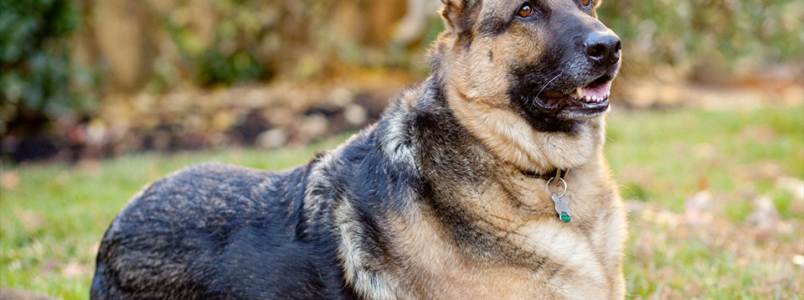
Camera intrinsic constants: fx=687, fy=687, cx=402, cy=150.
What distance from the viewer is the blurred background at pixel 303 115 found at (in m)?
4.71

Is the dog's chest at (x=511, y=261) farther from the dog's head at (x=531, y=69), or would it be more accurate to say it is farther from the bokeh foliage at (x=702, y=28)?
the bokeh foliage at (x=702, y=28)

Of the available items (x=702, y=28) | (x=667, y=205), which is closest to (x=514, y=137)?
(x=667, y=205)

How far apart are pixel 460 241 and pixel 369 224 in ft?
1.30

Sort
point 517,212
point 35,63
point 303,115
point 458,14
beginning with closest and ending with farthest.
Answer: point 517,212 → point 458,14 → point 35,63 → point 303,115

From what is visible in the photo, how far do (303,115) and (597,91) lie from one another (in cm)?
701

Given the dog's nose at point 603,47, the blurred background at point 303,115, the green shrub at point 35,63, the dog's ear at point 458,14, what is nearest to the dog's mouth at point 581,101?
the dog's nose at point 603,47

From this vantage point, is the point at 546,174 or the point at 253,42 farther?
the point at 253,42

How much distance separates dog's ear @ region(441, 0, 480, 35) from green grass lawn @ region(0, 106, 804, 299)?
112 cm

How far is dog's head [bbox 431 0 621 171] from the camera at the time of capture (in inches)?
117

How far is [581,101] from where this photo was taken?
3016 mm

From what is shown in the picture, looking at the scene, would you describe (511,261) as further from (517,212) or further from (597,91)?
(597,91)

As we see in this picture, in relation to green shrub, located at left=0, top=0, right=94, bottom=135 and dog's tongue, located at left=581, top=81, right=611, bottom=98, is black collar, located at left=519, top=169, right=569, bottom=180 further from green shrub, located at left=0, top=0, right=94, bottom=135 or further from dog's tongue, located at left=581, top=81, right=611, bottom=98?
green shrub, located at left=0, top=0, right=94, bottom=135

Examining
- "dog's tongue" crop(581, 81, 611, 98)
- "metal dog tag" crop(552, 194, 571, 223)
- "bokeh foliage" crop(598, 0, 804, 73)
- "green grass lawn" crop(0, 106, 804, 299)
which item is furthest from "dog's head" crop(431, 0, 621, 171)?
"bokeh foliage" crop(598, 0, 804, 73)

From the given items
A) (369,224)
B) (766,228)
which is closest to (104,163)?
(369,224)
